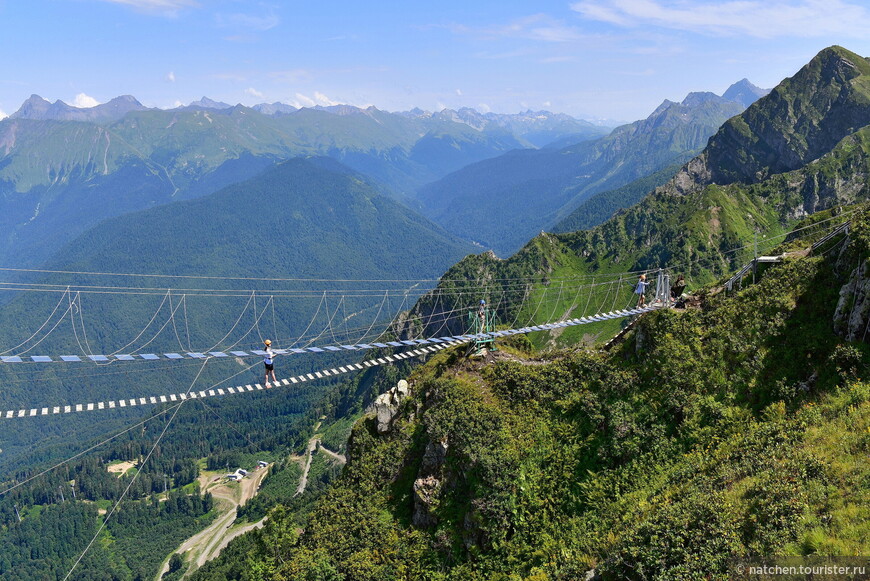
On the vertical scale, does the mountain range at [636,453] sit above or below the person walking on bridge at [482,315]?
below

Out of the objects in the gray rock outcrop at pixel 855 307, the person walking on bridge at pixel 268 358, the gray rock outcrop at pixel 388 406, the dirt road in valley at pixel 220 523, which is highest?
the gray rock outcrop at pixel 855 307

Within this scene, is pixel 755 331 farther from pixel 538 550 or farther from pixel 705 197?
pixel 705 197

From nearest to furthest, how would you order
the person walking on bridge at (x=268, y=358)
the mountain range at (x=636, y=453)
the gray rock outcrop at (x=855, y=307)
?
the mountain range at (x=636, y=453) < the gray rock outcrop at (x=855, y=307) < the person walking on bridge at (x=268, y=358)

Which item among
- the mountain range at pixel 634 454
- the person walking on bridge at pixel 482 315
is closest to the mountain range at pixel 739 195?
the person walking on bridge at pixel 482 315

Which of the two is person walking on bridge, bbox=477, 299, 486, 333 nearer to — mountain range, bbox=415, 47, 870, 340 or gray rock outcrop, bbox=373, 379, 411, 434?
gray rock outcrop, bbox=373, 379, 411, 434

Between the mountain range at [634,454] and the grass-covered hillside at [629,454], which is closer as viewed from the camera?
the mountain range at [634,454]

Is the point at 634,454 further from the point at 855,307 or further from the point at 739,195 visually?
the point at 739,195

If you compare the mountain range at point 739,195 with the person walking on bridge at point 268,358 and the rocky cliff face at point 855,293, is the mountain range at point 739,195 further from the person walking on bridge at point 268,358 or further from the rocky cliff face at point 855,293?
the rocky cliff face at point 855,293

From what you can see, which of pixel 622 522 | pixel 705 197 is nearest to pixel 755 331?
pixel 622 522

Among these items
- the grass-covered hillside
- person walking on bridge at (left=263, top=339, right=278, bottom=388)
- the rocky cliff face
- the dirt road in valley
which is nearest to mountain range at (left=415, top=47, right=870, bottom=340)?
the dirt road in valley
